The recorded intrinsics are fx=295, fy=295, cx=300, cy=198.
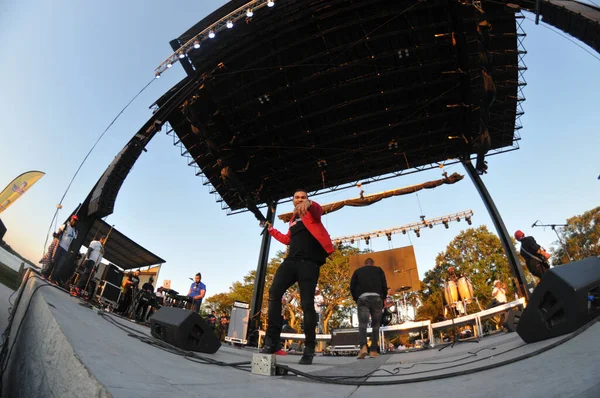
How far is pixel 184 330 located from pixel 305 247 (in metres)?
1.50

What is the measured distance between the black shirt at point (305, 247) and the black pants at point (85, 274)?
6186 millimetres

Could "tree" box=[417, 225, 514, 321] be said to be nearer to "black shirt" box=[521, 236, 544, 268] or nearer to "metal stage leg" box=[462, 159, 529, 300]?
"metal stage leg" box=[462, 159, 529, 300]

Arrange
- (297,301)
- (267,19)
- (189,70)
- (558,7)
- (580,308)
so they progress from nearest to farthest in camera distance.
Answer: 1. (580,308)
2. (558,7)
3. (267,19)
4. (189,70)
5. (297,301)

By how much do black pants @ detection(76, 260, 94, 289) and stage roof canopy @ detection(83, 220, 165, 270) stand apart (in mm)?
7565

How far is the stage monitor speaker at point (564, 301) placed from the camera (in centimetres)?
178

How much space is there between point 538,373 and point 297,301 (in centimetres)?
2248

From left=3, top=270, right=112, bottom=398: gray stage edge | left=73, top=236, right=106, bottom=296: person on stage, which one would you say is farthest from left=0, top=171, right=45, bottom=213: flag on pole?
left=3, top=270, right=112, bottom=398: gray stage edge

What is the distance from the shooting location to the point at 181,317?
312cm

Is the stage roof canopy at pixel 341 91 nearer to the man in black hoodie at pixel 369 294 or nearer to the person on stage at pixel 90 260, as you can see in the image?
the person on stage at pixel 90 260

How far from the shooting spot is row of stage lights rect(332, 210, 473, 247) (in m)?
13.6


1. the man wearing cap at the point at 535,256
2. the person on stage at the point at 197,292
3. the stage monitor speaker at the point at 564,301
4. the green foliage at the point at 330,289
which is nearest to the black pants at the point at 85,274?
the person on stage at the point at 197,292

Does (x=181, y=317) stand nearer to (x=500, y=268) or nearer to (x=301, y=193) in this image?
(x=301, y=193)

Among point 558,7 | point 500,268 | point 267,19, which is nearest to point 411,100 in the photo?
point 558,7

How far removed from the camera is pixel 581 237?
2672cm
